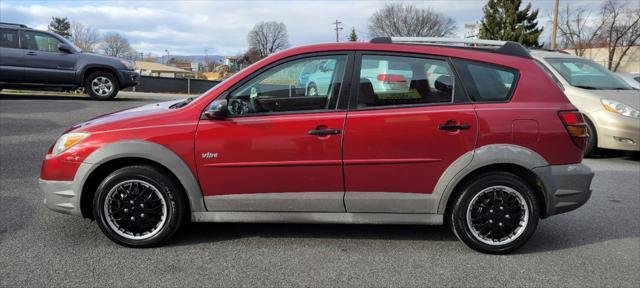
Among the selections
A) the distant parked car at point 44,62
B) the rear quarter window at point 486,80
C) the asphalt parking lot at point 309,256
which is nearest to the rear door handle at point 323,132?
the asphalt parking lot at point 309,256

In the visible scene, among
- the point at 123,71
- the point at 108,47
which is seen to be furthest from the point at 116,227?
the point at 108,47

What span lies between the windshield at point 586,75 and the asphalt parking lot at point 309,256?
142 inches

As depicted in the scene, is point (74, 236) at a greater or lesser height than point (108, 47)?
lesser

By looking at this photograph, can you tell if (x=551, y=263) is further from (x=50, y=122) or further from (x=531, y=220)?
(x=50, y=122)

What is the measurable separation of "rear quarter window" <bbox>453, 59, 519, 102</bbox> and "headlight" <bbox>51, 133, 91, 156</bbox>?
9.65ft

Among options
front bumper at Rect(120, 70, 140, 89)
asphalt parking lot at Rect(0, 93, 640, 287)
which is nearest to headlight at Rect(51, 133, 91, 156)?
asphalt parking lot at Rect(0, 93, 640, 287)

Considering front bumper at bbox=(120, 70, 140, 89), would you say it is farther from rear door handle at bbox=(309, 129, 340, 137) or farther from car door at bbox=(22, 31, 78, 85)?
rear door handle at bbox=(309, 129, 340, 137)

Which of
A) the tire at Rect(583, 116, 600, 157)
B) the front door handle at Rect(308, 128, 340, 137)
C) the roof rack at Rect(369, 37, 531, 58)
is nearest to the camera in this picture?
the front door handle at Rect(308, 128, 340, 137)

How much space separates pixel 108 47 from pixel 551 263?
311ft

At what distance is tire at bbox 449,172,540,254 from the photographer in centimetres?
371

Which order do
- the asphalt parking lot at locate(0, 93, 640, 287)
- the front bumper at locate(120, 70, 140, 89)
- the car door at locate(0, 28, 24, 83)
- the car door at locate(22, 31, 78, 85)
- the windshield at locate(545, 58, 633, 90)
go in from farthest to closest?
the front bumper at locate(120, 70, 140, 89), the car door at locate(22, 31, 78, 85), the car door at locate(0, 28, 24, 83), the windshield at locate(545, 58, 633, 90), the asphalt parking lot at locate(0, 93, 640, 287)

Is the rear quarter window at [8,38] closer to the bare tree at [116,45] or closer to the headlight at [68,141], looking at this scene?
the headlight at [68,141]

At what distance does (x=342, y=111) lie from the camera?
366cm

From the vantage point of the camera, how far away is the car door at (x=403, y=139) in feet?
11.8
